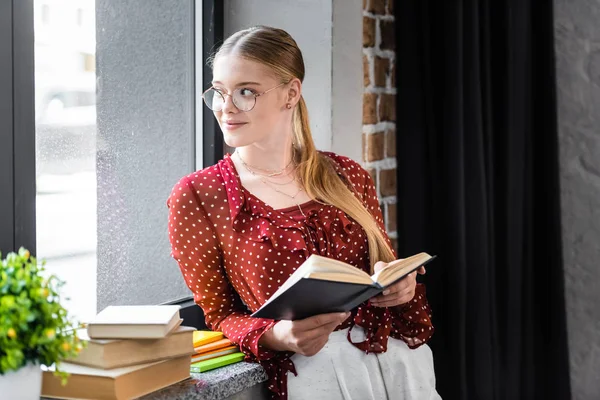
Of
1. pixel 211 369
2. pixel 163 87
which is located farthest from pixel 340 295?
pixel 163 87

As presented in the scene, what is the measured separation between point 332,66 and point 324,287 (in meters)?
0.76

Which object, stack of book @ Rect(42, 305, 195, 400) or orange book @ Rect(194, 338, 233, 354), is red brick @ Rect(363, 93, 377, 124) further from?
stack of book @ Rect(42, 305, 195, 400)

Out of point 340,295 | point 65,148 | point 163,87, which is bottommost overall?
point 340,295

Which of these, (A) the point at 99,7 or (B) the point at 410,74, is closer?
(A) the point at 99,7

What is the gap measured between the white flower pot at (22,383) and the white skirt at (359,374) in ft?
1.79

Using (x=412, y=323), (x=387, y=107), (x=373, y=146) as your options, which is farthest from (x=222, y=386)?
(x=387, y=107)

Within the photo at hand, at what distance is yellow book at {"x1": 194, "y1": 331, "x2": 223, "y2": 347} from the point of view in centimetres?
154

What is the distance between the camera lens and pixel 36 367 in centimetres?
112

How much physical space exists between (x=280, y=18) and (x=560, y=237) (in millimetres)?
980

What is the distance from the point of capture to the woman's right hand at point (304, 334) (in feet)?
4.71

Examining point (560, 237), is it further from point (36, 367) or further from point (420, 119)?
point (36, 367)

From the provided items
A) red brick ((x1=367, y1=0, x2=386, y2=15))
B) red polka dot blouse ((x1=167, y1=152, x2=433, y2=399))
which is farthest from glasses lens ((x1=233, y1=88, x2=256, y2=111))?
red brick ((x1=367, y1=0, x2=386, y2=15))

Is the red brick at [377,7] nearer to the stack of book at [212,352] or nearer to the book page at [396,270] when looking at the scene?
the book page at [396,270]

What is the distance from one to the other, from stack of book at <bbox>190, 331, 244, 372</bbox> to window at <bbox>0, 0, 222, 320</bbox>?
0.93ft
